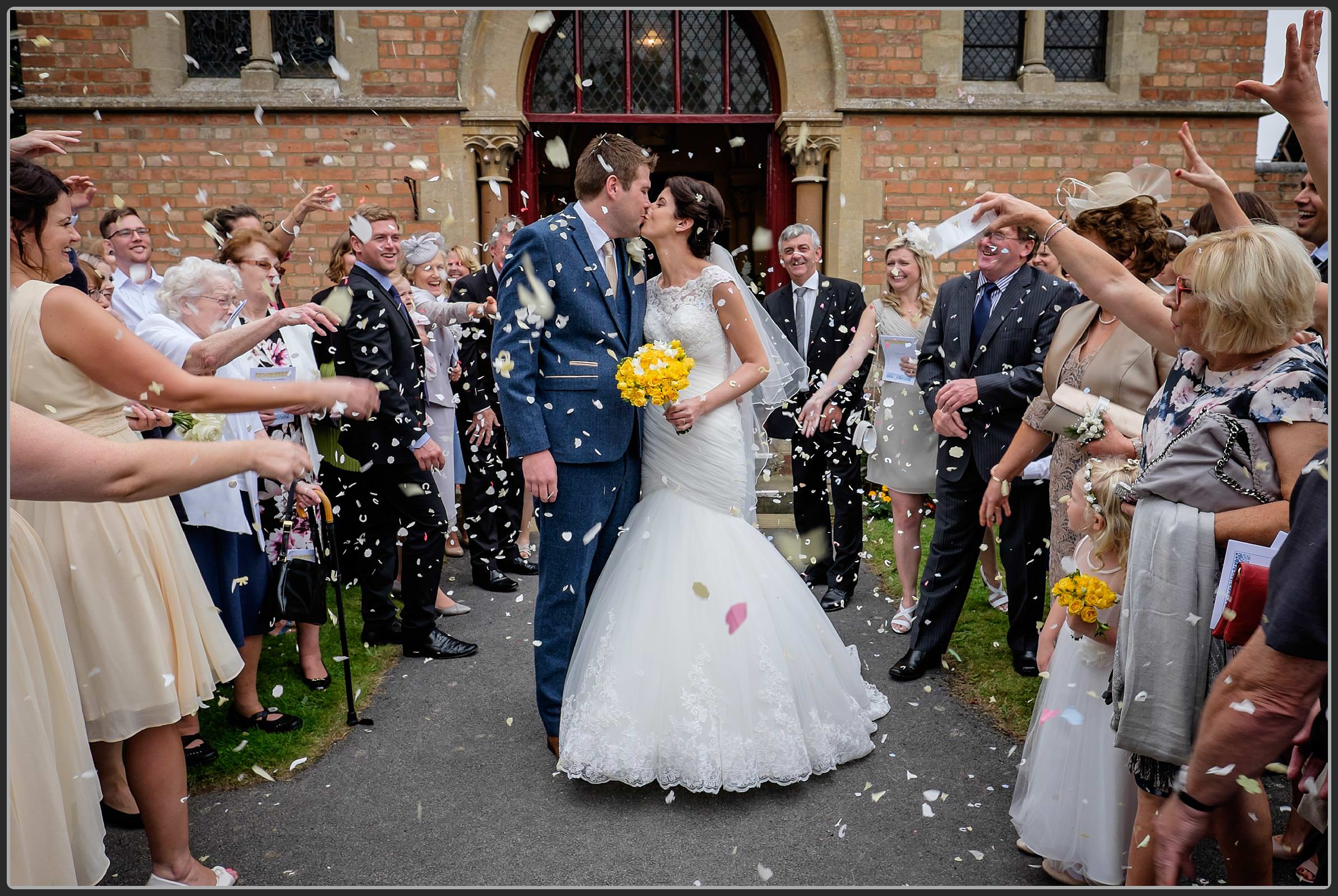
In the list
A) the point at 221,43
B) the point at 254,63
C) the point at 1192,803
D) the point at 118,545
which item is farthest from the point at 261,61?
the point at 1192,803

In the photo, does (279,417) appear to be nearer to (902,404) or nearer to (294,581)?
(294,581)

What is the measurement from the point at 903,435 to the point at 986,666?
1.46 metres

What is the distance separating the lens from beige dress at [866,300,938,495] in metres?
5.23

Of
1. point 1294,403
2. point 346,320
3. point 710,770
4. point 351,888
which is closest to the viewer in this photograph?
point 1294,403

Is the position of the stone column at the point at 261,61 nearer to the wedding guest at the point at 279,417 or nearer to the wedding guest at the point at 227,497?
the wedding guest at the point at 279,417

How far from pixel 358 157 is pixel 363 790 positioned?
304 inches

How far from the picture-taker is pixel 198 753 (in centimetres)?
352

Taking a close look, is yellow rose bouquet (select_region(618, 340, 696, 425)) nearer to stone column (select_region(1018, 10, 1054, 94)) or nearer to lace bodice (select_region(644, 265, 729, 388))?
lace bodice (select_region(644, 265, 729, 388))

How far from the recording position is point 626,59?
10055 mm

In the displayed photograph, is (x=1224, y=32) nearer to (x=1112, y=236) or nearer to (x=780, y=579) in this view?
(x=1112, y=236)

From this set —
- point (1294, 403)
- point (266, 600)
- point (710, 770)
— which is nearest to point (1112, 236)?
point (1294, 403)

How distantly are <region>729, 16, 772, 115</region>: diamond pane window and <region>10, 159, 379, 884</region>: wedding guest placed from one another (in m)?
8.81

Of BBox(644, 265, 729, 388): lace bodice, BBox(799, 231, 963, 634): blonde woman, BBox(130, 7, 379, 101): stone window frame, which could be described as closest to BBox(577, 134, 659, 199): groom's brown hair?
BBox(644, 265, 729, 388): lace bodice

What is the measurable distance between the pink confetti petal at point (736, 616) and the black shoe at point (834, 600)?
2.19 metres
